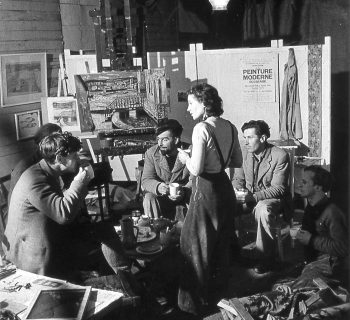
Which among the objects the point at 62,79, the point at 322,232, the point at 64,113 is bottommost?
the point at 322,232

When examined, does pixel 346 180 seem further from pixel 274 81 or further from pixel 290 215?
pixel 274 81

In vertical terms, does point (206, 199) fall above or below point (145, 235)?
above

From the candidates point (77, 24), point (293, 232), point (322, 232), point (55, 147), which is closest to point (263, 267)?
point (293, 232)

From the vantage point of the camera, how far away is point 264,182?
337 centimetres

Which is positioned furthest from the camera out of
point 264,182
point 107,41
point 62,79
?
point 62,79

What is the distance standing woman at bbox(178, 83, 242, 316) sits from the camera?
2510mm

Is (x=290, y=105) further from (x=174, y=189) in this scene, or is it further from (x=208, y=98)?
(x=208, y=98)

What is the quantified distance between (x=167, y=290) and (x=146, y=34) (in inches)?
112

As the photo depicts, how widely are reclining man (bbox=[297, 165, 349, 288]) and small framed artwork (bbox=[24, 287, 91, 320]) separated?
4.09 ft

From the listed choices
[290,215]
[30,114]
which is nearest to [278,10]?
[290,215]

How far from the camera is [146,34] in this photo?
4.85 m

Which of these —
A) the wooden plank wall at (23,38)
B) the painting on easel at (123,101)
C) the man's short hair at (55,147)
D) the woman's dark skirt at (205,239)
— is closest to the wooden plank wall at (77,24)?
the wooden plank wall at (23,38)

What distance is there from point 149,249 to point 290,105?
213cm

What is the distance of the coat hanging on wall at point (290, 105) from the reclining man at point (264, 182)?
2.71 ft
